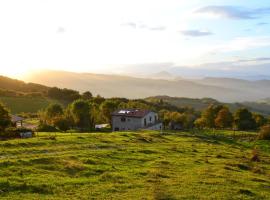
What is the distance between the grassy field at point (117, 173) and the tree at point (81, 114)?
39.1 m

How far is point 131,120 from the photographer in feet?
299

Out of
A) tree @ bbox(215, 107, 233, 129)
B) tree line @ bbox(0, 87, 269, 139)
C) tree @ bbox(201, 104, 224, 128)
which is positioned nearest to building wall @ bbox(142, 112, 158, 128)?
tree line @ bbox(0, 87, 269, 139)

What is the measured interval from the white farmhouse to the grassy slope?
5287 cm

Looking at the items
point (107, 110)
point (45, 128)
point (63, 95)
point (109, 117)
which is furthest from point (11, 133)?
point (63, 95)

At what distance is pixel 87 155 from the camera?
4053cm

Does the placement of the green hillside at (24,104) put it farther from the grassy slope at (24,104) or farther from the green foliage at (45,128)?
the green foliage at (45,128)

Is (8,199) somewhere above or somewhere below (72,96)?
below

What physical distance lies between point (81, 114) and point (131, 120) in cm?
1110

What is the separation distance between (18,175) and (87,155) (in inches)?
450

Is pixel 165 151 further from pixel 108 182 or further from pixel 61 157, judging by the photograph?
pixel 108 182

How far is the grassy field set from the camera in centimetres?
2716

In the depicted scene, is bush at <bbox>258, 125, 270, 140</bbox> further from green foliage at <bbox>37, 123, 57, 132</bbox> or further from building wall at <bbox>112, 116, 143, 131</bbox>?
green foliage at <bbox>37, 123, 57, 132</bbox>

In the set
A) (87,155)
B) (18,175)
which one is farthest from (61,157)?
(18,175)

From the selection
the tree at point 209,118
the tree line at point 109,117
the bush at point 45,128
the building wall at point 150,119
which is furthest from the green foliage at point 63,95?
the bush at point 45,128
